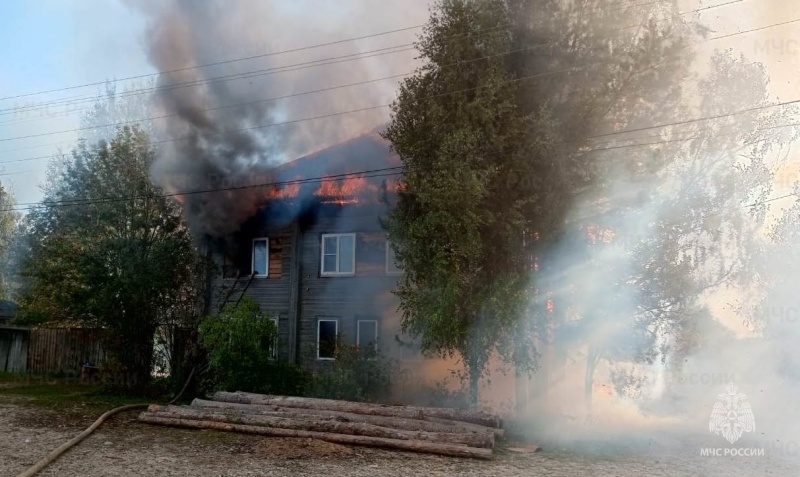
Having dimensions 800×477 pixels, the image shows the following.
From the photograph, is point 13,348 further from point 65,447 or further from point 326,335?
point 65,447

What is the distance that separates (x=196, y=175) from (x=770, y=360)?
1623cm

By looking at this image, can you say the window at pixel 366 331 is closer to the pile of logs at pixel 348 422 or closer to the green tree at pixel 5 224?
the pile of logs at pixel 348 422

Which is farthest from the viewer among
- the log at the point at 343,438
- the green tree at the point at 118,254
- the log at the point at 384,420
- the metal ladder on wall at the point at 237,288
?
the metal ladder on wall at the point at 237,288

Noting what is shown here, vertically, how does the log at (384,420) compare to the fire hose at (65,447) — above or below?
above

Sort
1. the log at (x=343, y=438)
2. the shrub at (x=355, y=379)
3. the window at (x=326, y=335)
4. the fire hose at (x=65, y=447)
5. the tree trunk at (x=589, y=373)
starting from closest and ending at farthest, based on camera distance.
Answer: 1. the fire hose at (x=65, y=447)
2. the log at (x=343, y=438)
3. the tree trunk at (x=589, y=373)
4. the shrub at (x=355, y=379)
5. the window at (x=326, y=335)

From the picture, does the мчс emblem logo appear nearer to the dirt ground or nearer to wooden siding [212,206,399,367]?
the dirt ground

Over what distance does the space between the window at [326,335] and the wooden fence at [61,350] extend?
8.10 meters

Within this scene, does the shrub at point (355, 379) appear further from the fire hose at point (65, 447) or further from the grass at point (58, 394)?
the grass at point (58, 394)

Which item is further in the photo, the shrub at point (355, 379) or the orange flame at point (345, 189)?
the orange flame at point (345, 189)

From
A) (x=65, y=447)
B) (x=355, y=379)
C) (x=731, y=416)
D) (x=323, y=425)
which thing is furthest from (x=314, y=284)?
(x=731, y=416)

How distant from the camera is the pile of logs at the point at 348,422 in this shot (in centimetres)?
1036

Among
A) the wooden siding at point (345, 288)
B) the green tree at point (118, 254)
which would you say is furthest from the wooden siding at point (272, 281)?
the green tree at point (118, 254)

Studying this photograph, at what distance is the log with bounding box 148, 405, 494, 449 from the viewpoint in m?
10.4

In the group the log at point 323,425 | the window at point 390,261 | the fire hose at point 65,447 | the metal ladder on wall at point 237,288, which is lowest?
the fire hose at point 65,447
